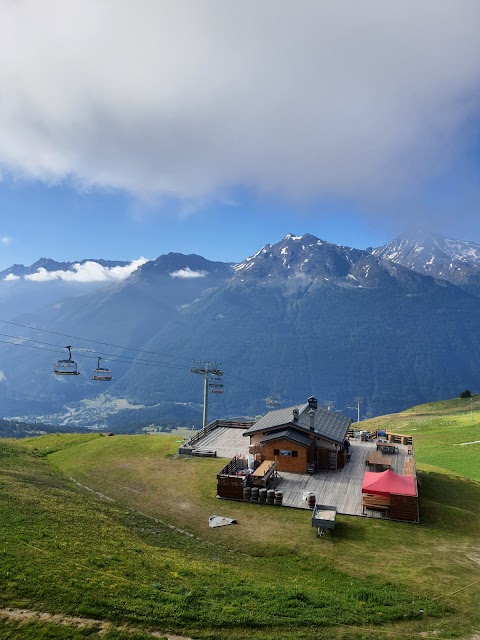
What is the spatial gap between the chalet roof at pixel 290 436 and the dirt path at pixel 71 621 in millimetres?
30816

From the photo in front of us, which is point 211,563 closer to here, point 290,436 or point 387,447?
point 290,436

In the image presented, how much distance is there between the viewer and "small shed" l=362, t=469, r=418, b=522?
34.7 m

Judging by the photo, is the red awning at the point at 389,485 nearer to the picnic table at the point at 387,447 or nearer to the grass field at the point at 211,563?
the grass field at the point at 211,563

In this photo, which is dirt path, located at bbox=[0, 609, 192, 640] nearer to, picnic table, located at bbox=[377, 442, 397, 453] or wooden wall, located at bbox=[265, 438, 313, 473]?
wooden wall, located at bbox=[265, 438, 313, 473]

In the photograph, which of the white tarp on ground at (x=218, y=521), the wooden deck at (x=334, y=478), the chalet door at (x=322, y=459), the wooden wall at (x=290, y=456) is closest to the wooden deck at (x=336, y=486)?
the wooden deck at (x=334, y=478)

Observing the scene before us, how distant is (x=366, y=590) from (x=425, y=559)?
753 centimetres

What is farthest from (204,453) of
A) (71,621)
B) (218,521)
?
(71,621)

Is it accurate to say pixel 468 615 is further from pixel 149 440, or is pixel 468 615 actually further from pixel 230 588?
pixel 149 440

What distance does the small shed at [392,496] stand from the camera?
34688 millimetres

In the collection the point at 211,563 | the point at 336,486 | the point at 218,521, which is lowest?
the point at 211,563

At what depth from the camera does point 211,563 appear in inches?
988

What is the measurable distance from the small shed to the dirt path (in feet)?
77.4

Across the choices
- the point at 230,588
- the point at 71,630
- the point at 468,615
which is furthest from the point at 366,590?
the point at 71,630

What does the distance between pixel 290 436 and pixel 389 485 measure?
12543 millimetres
